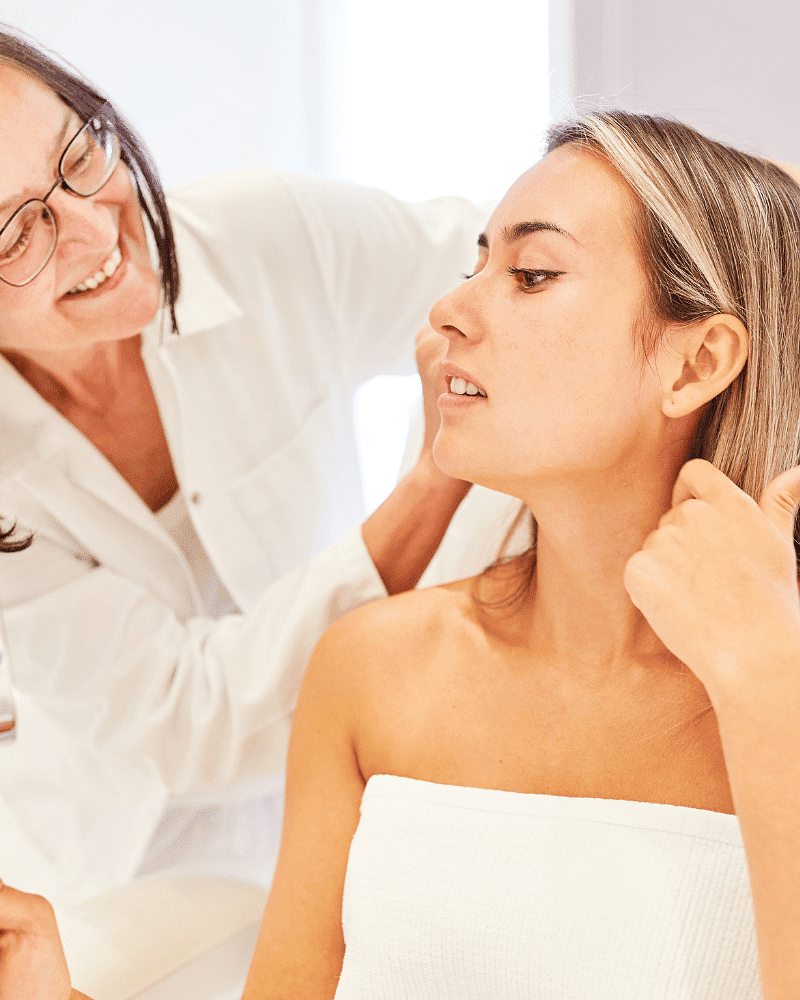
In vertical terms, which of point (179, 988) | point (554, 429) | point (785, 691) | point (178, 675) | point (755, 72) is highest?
point (755, 72)

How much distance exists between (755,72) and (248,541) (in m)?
0.89

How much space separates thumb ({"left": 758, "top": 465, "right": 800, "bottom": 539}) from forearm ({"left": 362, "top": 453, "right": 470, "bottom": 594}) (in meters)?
0.44

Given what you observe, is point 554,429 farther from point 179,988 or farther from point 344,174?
point 344,174

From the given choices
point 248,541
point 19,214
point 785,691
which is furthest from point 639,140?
point 248,541

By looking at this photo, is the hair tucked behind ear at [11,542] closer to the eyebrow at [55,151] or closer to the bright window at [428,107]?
the eyebrow at [55,151]

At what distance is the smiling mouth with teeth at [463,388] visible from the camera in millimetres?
995

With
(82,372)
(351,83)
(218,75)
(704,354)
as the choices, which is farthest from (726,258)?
(218,75)

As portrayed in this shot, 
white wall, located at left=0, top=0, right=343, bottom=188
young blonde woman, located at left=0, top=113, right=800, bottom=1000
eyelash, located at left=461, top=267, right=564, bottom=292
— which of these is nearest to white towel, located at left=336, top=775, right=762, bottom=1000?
young blonde woman, located at left=0, top=113, right=800, bottom=1000

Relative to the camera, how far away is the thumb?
A: 0.85 metres

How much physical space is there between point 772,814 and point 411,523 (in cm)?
60

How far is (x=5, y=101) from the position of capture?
104 centimetres

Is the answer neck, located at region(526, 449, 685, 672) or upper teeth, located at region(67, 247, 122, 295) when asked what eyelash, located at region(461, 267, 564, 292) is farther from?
upper teeth, located at region(67, 247, 122, 295)

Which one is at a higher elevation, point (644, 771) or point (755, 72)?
point (755, 72)

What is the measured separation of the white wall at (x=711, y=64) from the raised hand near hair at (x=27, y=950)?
3.29ft
